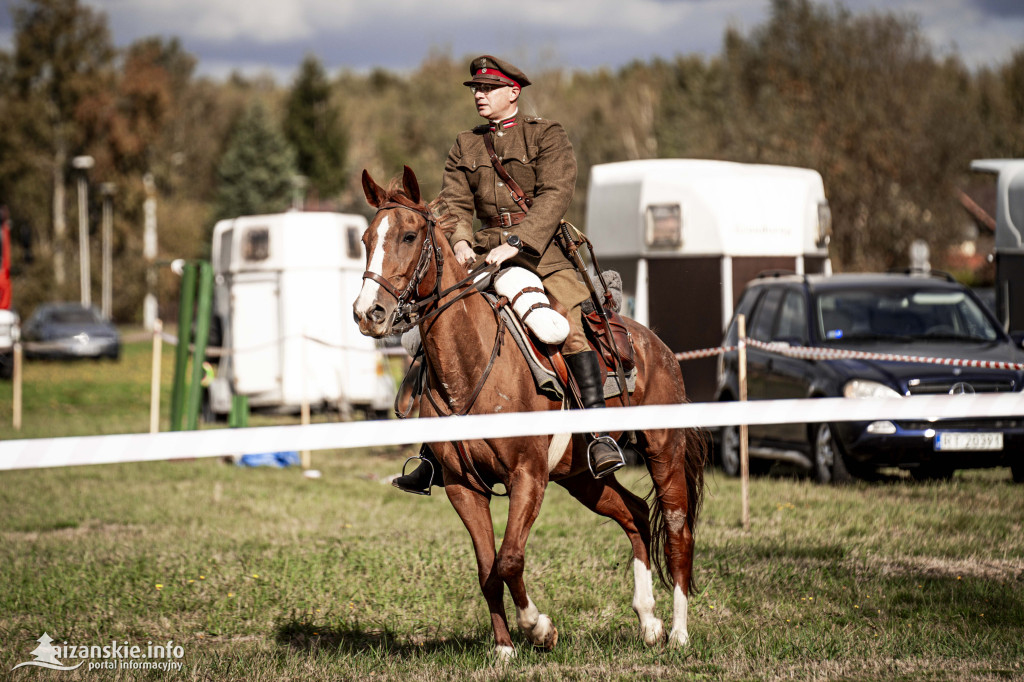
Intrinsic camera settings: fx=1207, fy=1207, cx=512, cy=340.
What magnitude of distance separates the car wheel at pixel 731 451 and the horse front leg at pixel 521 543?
7450 millimetres

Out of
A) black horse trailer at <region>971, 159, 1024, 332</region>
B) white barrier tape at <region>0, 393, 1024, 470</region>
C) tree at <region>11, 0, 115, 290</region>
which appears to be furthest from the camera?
tree at <region>11, 0, 115, 290</region>

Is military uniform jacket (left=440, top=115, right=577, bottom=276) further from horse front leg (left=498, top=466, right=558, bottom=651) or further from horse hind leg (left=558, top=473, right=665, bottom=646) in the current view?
horse hind leg (left=558, top=473, right=665, bottom=646)

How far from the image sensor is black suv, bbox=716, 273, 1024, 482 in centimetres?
1073

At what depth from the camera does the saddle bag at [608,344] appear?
6.39 meters

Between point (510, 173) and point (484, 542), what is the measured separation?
1.84 m

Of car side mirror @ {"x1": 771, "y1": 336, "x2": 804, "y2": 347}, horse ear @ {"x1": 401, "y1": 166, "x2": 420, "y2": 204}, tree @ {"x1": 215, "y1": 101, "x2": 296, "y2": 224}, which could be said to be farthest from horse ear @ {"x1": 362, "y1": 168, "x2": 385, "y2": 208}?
tree @ {"x1": 215, "y1": 101, "x2": 296, "y2": 224}

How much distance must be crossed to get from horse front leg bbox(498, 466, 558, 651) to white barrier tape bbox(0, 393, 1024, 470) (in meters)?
0.94

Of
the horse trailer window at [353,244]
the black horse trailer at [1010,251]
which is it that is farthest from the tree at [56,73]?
the black horse trailer at [1010,251]

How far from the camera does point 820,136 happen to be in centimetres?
3875

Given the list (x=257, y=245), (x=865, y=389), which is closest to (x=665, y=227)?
(x=865, y=389)

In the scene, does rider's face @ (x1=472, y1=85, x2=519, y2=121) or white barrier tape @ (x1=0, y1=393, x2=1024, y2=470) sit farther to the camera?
rider's face @ (x1=472, y1=85, x2=519, y2=121)

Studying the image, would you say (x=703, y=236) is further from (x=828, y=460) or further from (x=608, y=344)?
(x=608, y=344)

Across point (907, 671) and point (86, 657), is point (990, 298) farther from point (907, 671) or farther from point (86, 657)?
point (86, 657)

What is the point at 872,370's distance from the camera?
36.0 feet
